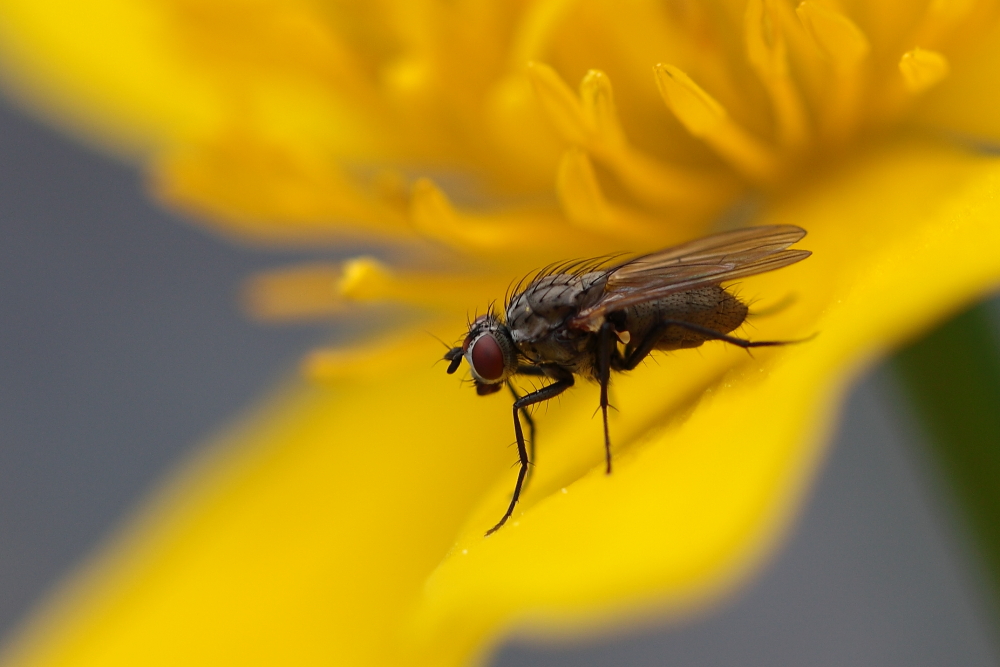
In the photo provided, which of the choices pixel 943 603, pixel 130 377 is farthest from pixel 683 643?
pixel 130 377

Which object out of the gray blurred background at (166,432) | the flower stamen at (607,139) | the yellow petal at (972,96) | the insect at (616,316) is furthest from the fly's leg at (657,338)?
the gray blurred background at (166,432)

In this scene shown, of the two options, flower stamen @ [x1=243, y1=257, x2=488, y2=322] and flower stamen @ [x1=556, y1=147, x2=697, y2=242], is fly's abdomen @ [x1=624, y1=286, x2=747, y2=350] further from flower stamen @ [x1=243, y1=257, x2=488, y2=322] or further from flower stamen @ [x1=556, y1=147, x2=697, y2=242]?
flower stamen @ [x1=243, y1=257, x2=488, y2=322]

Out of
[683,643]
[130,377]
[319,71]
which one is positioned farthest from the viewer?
[130,377]

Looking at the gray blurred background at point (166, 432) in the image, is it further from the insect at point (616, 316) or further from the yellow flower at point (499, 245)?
the insect at point (616, 316)

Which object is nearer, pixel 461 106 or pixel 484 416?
pixel 461 106

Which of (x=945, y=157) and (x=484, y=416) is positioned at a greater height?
(x=945, y=157)

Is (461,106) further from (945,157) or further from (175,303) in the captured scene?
(175,303)
